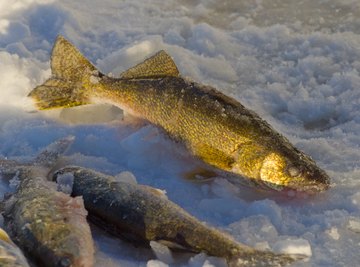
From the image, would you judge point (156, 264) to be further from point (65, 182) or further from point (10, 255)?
point (65, 182)

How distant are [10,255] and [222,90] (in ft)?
9.60

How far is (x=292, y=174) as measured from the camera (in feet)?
12.6

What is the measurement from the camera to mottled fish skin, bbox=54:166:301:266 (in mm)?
3129

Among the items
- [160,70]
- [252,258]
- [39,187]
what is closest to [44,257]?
[39,187]

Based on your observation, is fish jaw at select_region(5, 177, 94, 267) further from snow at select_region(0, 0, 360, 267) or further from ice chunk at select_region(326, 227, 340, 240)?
ice chunk at select_region(326, 227, 340, 240)

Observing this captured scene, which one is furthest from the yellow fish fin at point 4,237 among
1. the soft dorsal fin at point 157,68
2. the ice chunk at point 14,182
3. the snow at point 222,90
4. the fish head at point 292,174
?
the soft dorsal fin at point 157,68

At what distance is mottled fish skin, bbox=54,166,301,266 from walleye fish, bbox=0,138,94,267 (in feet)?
0.57

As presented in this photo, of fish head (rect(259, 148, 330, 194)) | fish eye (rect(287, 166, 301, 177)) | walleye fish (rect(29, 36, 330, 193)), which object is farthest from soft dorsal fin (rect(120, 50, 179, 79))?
fish eye (rect(287, 166, 301, 177))

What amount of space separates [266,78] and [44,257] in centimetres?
310

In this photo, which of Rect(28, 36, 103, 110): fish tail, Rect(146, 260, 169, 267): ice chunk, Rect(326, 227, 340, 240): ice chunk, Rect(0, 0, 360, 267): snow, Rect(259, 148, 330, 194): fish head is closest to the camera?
Rect(146, 260, 169, 267): ice chunk

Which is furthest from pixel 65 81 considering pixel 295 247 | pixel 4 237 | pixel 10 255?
pixel 295 247

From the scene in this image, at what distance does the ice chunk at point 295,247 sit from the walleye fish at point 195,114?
2.07 ft

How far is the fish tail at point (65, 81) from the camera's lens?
15.8 feet

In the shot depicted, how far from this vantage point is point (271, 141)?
13.0 ft
